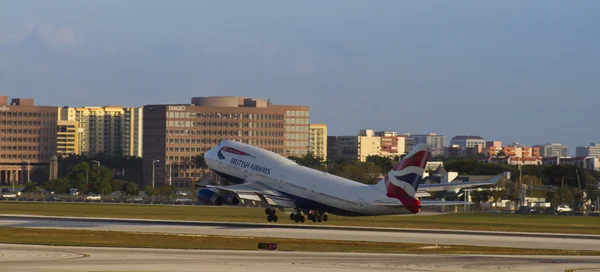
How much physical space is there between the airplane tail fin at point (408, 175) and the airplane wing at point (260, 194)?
12639 millimetres

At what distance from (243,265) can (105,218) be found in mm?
56080

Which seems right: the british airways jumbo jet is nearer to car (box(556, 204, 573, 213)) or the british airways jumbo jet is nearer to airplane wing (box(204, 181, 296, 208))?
airplane wing (box(204, 181, 296, 208))

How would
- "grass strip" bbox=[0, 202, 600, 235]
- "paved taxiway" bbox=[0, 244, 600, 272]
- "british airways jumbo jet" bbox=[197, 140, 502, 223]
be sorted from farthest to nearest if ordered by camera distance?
"grass strip" bbox=[0, 202, 600, 235] < "british airways jumbo jet" bbox=[197, 140, 502, 223] < "paved taxiway" bbox=[0, 244, 600, 272]

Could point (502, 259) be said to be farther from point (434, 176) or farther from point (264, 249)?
point (434, 176)

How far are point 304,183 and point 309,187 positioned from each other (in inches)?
38.5

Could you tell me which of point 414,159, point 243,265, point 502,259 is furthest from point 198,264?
point 414,159

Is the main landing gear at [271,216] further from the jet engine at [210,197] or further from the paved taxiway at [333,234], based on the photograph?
the jet engine at [210,197]

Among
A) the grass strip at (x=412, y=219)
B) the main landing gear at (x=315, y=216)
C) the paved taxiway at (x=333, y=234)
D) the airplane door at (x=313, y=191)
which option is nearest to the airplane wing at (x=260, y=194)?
the main landing gear at (x=315, y=216)

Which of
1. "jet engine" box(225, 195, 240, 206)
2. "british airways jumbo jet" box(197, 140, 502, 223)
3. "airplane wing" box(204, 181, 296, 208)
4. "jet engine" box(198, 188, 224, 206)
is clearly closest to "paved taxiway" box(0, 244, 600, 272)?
"british airways jumbo jet" box(197, 140, 502, 223)

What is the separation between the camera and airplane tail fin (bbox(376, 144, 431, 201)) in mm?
87062

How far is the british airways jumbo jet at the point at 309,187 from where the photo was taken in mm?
89688

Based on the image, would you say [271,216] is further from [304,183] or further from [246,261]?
[246,261]

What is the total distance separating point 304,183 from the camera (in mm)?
100000

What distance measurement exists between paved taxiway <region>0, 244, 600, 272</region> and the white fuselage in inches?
1051
